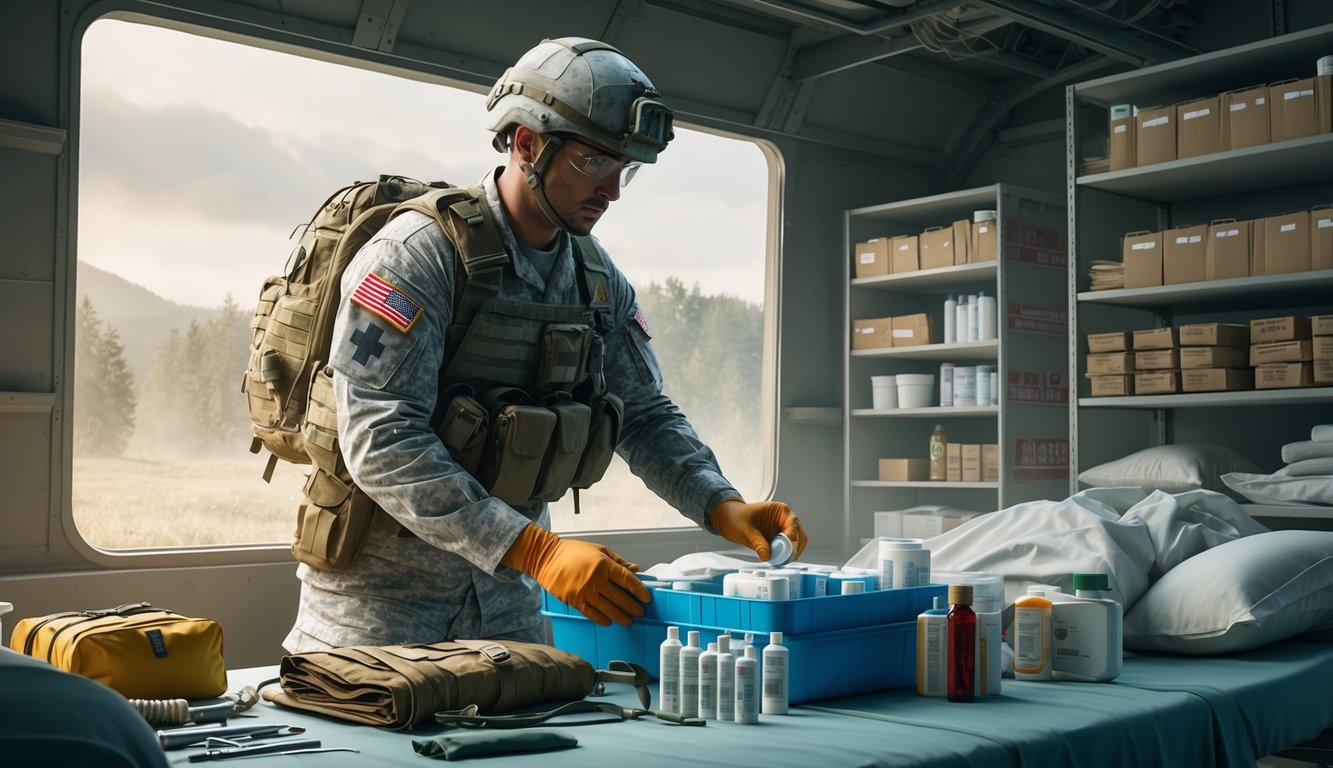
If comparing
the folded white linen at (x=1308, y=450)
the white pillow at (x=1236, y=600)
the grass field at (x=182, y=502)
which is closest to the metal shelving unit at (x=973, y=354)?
the folded white linen at (x=1308, y=450)

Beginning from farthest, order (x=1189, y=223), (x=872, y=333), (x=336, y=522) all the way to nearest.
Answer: (x=872, y=333) < (x=1189, y=223) < (x=336, y=522)

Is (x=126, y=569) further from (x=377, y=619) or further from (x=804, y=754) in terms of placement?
(x=804, y=754)

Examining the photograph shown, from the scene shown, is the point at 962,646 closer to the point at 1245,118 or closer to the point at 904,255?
the point at 1245,118

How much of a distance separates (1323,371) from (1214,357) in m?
0.37

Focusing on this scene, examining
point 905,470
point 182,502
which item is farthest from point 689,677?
point 905,470

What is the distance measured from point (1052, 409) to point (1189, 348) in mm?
1120

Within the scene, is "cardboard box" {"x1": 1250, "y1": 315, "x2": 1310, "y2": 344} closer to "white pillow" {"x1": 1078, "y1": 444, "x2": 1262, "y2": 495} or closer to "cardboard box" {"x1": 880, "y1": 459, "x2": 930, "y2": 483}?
"white pillow" {"x1": 1078, "y1": 444, "x2": 1262, "y2": 495}

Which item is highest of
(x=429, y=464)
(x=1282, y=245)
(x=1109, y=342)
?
(x=1282, y=245)

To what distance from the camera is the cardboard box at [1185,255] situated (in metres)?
4.42

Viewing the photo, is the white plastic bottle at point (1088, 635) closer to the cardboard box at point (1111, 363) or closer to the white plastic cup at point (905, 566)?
the white plastic cup at point (905, 566)

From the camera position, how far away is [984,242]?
5293 millimetres

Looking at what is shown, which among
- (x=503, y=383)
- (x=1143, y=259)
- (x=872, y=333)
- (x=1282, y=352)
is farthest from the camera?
(x=872, y=333)

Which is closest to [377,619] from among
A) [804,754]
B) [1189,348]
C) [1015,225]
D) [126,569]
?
[804,754]

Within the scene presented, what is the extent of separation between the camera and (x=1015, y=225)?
5.31 m
